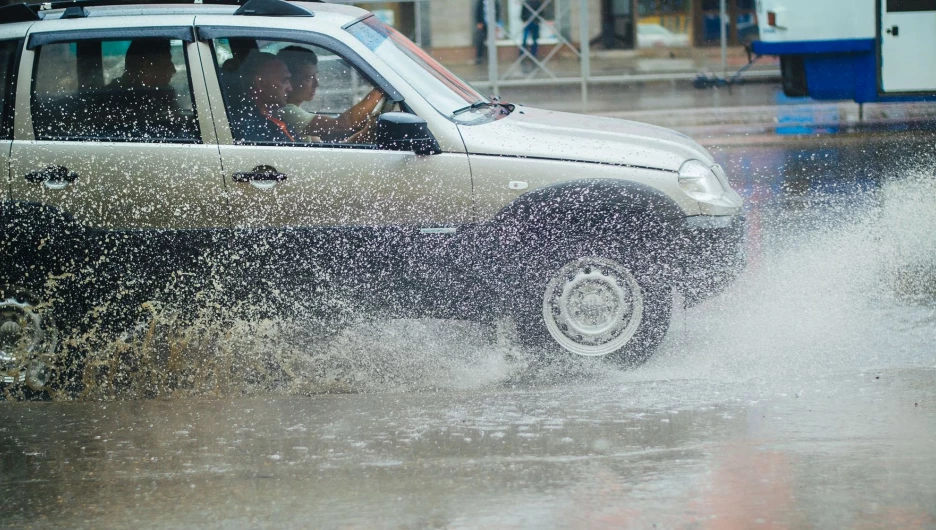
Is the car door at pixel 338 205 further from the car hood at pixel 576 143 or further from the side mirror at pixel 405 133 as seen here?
the car hood at pixel 576 143

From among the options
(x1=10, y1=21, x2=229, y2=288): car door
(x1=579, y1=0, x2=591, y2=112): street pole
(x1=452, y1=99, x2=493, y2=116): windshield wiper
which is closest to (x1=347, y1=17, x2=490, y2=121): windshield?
(x1=452, y1=99, x2=493, y2=116): windshield wiper

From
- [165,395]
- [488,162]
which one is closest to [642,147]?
[488,162]

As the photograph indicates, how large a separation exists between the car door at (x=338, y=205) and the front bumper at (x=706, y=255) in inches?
43.4

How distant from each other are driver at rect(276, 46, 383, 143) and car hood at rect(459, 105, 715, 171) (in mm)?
498

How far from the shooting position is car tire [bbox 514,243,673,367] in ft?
18.6

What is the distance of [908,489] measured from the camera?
4.23 meters

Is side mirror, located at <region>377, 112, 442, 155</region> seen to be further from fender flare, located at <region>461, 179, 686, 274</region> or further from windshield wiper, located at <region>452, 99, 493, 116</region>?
fender flare, located at <region>461, 179, 686, 274</region>

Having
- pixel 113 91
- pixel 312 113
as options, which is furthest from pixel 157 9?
pixel 312 113

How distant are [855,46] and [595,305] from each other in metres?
10.0

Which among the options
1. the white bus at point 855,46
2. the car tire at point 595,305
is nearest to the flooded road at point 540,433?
the car tire at point 595,305

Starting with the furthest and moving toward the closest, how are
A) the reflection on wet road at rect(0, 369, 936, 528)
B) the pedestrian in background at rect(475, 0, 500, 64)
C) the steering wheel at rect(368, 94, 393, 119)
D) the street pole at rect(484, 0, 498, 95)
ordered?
the pedestrian in background at rect(475, 0, 500, 64), the street pole at rect(484, 0, 498, 95), the steering wheel at rect(368, 94, 393, 119), the reflection on wet road at rect(0, 369, 936, 528)

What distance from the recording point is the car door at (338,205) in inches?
221

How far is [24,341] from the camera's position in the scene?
19.5 feet

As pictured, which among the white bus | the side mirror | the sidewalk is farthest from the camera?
the sidewalk
